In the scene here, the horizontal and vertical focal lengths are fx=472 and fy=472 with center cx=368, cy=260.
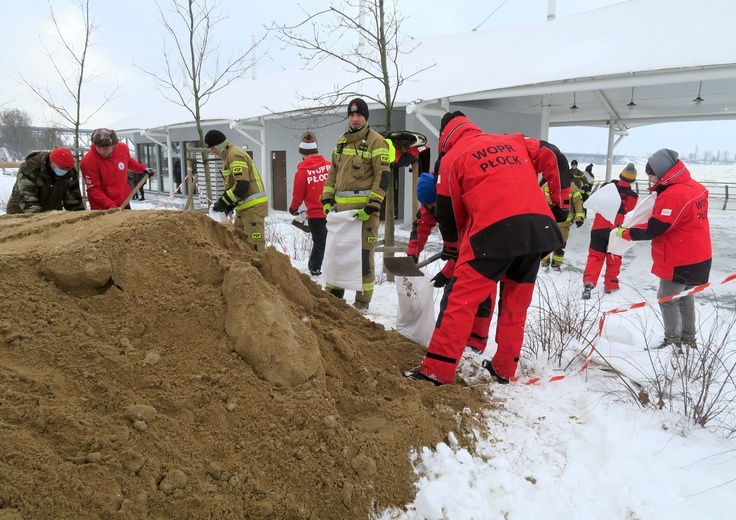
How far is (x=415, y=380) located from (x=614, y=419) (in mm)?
1149

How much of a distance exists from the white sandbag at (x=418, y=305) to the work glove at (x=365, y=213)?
987mm

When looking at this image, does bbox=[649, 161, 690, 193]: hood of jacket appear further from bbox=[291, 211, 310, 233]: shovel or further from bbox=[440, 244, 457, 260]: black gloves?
bbox=[291, 211, 310, 233]: shovel

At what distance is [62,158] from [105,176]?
1.65ft

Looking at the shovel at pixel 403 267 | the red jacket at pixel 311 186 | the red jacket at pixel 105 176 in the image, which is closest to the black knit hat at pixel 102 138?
the red jacket at pixel 105 176

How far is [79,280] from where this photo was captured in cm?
238

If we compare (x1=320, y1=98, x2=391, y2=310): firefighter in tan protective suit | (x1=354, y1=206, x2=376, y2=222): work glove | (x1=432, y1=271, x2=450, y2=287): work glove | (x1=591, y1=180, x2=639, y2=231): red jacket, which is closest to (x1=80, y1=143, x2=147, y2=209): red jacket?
(x1=320, y1=98, x2=391, y2=310): firefighter in tan protective suit

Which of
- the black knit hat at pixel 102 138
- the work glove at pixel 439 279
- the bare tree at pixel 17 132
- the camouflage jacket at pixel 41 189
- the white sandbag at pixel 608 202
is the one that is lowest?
the work glove at pixel 439 279

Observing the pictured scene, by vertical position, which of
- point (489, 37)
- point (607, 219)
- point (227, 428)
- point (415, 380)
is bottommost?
point (415, 380)

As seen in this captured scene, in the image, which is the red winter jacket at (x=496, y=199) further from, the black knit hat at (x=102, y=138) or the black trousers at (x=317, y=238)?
the black knit hat at (x=102, y=138)

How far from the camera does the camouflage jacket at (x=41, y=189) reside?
4.79 metres

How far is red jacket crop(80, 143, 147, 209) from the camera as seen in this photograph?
5125mm

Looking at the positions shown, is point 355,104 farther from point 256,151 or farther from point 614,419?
point 256,151

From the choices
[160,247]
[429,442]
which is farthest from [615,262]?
[160,247]

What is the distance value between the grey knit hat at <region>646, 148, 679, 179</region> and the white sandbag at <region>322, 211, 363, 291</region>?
2669mm
